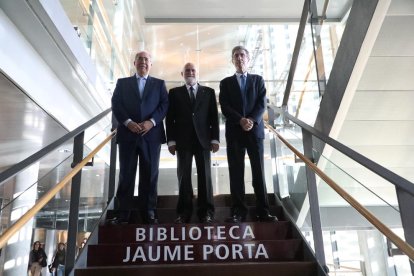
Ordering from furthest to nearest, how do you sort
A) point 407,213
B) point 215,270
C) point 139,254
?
point 139,254
point 215,270
point 407,213

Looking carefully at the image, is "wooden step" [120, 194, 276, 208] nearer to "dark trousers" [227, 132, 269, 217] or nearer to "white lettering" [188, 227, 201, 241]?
"dark trousers" [227, 132, 269, 217]

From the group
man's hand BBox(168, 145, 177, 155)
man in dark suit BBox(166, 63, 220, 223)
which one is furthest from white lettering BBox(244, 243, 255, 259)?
man's hand BBox(168, 145, 177, 155)

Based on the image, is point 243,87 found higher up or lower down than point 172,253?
higher up

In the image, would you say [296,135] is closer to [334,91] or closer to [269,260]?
[334,91]

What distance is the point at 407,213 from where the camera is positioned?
1.69 meters

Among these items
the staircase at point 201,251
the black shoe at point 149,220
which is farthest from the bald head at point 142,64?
the staircase at point 201,251

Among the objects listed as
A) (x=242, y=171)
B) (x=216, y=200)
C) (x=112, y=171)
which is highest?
(x=112, y=171)

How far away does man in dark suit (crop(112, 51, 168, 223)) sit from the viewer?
3.21 metres

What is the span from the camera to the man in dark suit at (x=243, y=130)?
3287mm

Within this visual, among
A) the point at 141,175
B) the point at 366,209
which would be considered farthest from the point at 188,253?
the point at 366,209

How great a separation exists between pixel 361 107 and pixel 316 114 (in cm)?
47

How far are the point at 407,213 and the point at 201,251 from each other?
1482 millimetres

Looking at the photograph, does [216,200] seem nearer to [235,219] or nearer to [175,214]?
[175,214]

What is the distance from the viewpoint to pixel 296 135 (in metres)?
3.48
